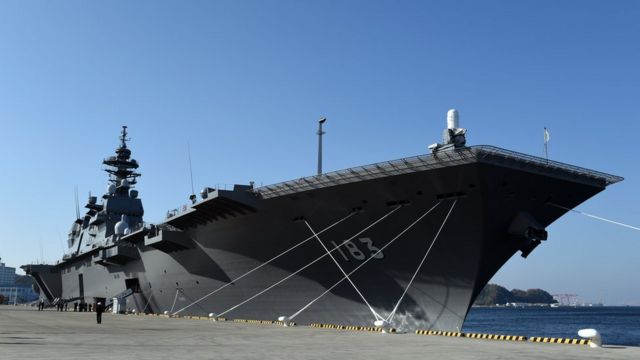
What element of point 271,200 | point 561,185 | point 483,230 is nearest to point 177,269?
point 271,200

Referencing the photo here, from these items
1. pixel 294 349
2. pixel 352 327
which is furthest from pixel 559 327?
pixel 294 349

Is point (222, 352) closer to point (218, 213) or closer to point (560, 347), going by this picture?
point (560, 347)

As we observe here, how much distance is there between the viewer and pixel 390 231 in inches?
764

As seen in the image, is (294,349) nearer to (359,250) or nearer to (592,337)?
(592,337)

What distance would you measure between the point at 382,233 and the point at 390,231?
337 mm

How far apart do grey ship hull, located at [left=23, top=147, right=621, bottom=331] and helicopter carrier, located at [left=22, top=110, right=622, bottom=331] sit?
40 millimetres

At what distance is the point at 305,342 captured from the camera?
1326cm

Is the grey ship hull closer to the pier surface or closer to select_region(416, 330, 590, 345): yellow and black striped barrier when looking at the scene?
select_region(416, 330, 590, 345): yellow and black striped barrier

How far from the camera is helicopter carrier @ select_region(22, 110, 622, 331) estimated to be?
17656mm

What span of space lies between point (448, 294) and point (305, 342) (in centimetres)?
698

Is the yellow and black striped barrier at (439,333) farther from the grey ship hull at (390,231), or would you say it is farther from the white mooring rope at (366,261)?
the white mooring rope at (366,261)

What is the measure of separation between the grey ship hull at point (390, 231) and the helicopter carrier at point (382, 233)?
40 millimetres

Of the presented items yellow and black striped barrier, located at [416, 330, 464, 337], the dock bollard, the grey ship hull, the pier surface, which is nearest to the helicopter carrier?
the grey ship hull

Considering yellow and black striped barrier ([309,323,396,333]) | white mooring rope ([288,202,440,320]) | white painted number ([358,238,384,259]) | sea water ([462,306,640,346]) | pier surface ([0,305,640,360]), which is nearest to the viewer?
pier surface ([0,305,640,360])
